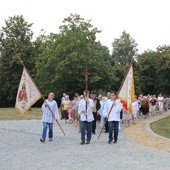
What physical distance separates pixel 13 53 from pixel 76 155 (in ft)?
176

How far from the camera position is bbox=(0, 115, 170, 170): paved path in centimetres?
1040

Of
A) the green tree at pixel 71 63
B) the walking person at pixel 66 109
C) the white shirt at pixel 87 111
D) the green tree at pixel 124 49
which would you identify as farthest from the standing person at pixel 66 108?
the green tree at pixel 124 49

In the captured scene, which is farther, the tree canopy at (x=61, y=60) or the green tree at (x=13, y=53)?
the green tree at (x=13, y=53)

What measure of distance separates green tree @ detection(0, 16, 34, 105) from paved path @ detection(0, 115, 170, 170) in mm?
47479

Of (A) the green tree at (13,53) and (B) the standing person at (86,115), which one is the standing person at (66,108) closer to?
(B) the standing person at (86,115)

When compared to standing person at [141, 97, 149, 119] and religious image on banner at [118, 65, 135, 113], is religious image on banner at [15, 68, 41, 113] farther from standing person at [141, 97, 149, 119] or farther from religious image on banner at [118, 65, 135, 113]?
standing person at [141, 97, 149, 119]

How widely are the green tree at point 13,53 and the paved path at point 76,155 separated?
156 feet

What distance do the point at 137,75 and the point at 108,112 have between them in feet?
205

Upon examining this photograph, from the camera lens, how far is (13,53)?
2547 inches

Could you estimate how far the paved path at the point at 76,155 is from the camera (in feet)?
34.1

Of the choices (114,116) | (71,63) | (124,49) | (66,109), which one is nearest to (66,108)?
(66,109)

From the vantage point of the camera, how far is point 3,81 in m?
64.8

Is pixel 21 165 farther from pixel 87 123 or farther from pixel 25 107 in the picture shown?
pixel 25 107

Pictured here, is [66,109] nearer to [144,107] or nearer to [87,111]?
[144,107]
